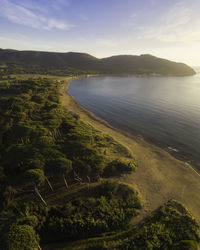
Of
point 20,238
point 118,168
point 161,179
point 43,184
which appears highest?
point 20,238

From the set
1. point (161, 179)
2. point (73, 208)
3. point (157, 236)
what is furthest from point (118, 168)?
point (157, 236)

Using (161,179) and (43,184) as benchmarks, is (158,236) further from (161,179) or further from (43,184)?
(43,184)

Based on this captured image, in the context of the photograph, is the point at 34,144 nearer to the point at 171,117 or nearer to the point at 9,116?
the point at 9,116

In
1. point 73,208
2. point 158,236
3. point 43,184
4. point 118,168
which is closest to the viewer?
point 158,236

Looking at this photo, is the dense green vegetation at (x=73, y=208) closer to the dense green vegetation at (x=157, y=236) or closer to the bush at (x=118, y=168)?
the dense green vegetation at (x=157, y=236)

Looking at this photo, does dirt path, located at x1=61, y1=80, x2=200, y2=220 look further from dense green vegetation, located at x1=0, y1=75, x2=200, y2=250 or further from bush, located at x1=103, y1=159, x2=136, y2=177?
dense green vegetation, located at x1=0, y1=75, x2=200, y2=250

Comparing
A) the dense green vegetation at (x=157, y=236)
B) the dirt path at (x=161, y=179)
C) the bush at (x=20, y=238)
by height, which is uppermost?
the bush at (x=20, y=238)

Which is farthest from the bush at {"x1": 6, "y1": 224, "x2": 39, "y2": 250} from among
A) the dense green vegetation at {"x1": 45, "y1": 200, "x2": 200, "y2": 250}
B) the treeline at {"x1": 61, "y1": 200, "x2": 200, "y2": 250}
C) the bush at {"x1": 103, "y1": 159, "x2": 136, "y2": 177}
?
the bush at {"x1": 103, "y1": 159, "x2": 136, "y2": 177}

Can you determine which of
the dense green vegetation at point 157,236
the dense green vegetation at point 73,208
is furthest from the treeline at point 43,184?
the dense green vegetation at point 157,236

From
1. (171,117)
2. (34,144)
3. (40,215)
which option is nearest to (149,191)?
(40,215)
